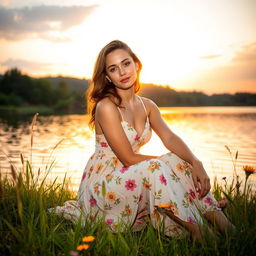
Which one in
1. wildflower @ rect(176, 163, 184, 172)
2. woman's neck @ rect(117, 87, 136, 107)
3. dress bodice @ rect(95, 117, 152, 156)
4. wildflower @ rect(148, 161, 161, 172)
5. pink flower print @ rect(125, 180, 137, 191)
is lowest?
pink flower print @ rect(125, 180, 137, 191)

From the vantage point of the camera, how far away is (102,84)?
3.65m

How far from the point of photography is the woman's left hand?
2775 mm

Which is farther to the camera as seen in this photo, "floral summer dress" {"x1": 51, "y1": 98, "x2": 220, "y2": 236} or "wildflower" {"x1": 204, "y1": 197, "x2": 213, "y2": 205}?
"wildflower" {"x1": 204, "y1": 197, "x2": 213, "y2": 205}

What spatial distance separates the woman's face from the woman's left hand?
4.09 ft

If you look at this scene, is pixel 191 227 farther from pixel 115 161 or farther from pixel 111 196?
pixel 115 161

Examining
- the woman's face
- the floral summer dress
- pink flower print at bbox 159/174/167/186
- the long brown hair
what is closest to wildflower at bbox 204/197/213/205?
the floral summer dress

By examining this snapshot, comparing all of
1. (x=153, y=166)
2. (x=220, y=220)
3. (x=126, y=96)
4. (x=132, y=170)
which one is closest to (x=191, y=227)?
(x=220, y=220)

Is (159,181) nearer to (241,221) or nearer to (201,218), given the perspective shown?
(201,218)

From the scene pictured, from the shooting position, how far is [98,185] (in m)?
2.99

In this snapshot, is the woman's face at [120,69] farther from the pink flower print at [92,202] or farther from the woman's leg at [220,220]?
the woman's leg at [220,220]

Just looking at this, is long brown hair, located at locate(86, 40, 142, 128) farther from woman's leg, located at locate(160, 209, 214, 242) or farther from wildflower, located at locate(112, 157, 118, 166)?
woman's leg, located at locate(160, 209, 214, 242)

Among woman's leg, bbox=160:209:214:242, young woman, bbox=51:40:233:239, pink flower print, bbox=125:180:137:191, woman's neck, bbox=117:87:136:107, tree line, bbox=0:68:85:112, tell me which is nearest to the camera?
woman's leg, bbox=160:209:214:242

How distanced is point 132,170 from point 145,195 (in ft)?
0.79

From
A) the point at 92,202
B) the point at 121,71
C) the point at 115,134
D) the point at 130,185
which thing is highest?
the point at 121,71
